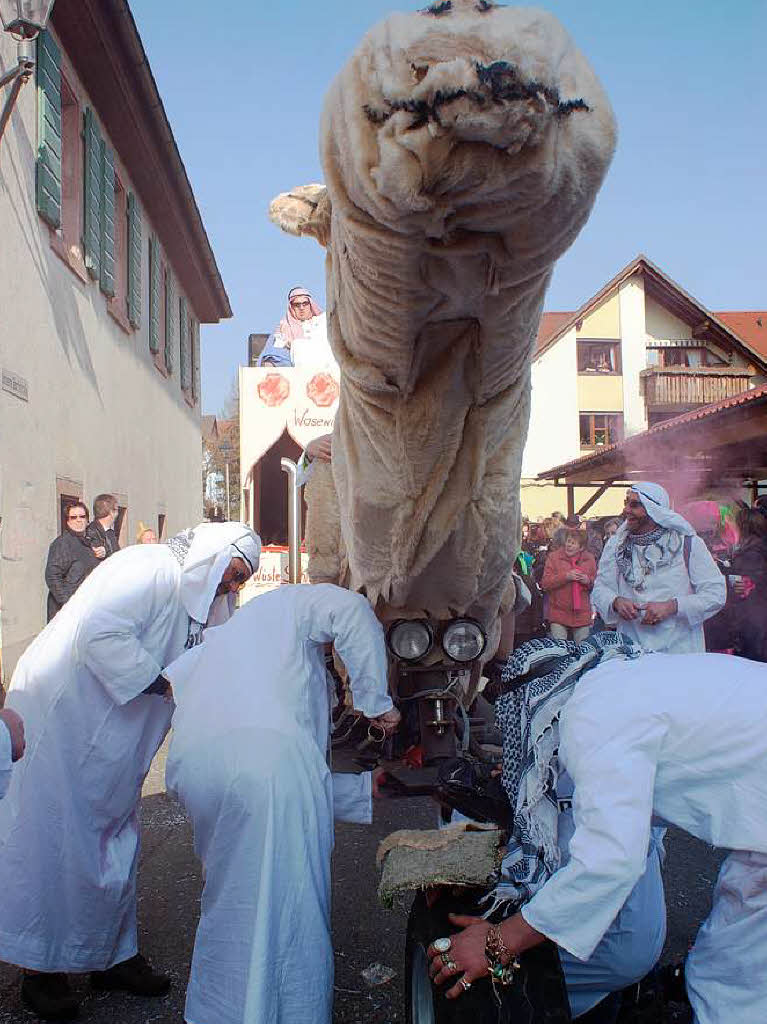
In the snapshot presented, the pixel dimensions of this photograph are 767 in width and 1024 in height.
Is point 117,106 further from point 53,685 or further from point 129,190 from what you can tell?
point 53,685

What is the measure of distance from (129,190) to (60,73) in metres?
→ 3.71

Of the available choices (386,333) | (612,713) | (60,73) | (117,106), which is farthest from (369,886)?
(117,106)

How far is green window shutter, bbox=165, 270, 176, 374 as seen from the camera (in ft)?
52.2

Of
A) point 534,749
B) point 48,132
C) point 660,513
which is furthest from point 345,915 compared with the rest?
point 48,132

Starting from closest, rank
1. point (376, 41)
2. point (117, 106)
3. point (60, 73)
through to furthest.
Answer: point (376, 41)
point (60, 73)
point (117, 106)

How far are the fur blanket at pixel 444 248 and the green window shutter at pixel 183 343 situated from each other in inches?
607

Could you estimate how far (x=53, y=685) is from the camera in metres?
3.57

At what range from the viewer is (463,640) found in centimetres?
346

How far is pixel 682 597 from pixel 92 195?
7.79 m

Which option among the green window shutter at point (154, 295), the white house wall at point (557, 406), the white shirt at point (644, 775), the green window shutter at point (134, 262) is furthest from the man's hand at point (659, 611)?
the white house wall at point (557, 406)

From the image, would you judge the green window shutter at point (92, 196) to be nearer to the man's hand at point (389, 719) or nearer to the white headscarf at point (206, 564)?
the white headscarf at point (206, 564)

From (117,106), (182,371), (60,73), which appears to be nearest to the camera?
(60,73)

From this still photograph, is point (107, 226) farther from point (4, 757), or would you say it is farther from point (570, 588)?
point (4, 757)

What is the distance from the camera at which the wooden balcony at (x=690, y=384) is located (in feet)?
93.9
